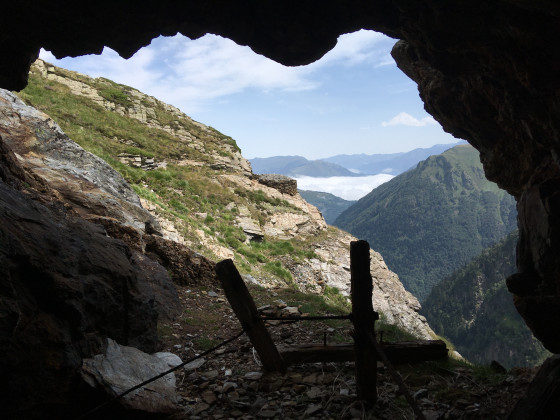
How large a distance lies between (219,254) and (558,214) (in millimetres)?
16549

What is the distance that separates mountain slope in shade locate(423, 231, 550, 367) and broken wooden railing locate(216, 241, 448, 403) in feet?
565

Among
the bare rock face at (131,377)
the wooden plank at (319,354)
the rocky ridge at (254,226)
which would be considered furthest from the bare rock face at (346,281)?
the bare rock face at (131,377)

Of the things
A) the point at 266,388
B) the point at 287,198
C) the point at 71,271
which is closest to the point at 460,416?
the point at 266,388

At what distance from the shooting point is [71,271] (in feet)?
17.7

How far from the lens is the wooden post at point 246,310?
6.07m

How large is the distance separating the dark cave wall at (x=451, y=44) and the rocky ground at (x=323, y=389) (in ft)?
4.77

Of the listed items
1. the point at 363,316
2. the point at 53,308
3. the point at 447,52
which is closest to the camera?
the point at 53,308

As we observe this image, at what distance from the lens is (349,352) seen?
6.92 metres

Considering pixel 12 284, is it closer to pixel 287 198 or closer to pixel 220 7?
pixel 220 7

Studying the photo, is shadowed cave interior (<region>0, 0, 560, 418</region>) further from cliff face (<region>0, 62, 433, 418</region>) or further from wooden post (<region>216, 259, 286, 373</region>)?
wooden post (<region>216, 259, 286, 373</region>)

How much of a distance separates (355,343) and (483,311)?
20091 cm

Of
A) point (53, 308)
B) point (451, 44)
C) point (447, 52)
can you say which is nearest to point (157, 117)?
point (447, 52)

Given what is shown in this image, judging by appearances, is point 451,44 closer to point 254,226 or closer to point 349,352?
point 349,352

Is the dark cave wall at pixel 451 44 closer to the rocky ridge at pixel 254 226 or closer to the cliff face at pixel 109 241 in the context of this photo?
the cliff face at pixel 109 241
